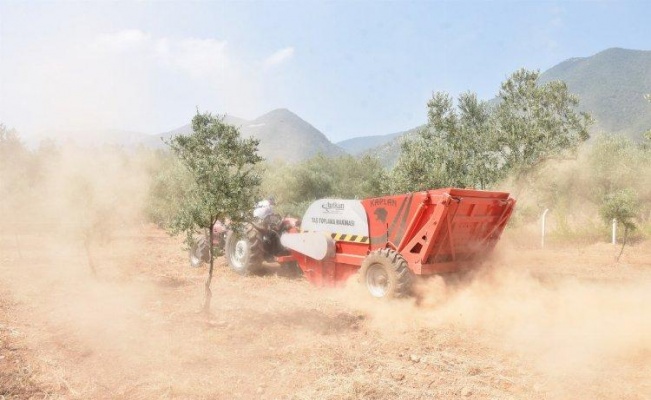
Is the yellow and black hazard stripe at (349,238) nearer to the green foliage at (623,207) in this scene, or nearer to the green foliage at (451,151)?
the green foliage at (451,151)

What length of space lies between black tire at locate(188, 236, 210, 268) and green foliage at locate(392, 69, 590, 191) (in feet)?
18.9

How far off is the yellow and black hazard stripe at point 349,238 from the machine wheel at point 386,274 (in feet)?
2.05

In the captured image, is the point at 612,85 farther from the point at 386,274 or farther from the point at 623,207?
the point at 386,274

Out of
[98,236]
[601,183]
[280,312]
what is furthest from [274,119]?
[280,312]

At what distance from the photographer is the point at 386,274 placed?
921 centimetres

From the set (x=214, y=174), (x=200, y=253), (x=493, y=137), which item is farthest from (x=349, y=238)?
(x=493, y=137)

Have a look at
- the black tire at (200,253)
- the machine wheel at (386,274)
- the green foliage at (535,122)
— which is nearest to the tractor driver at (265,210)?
the black tire at (200,253)

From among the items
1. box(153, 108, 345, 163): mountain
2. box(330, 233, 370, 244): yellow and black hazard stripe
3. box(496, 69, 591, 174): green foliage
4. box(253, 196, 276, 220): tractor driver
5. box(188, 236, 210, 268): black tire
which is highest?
box(153, 108, 345, 163): mountain

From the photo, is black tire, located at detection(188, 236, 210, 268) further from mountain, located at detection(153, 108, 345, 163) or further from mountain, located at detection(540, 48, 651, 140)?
mountain, located at detection(540, 48, 651, 140)

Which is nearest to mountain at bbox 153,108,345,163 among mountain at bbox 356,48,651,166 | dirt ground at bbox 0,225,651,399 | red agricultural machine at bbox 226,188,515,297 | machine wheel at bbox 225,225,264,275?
mountain at bbox 356,48,651,166

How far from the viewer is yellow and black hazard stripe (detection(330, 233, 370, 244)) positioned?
9992 millimetres

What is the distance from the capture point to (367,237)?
32.6ft

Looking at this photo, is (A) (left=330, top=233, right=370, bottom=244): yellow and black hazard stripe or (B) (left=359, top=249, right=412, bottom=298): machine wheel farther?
(A) (left=330, top=233, right=370, bottom=244): yellow and black hazard stripe

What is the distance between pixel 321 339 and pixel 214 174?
3101 mm
